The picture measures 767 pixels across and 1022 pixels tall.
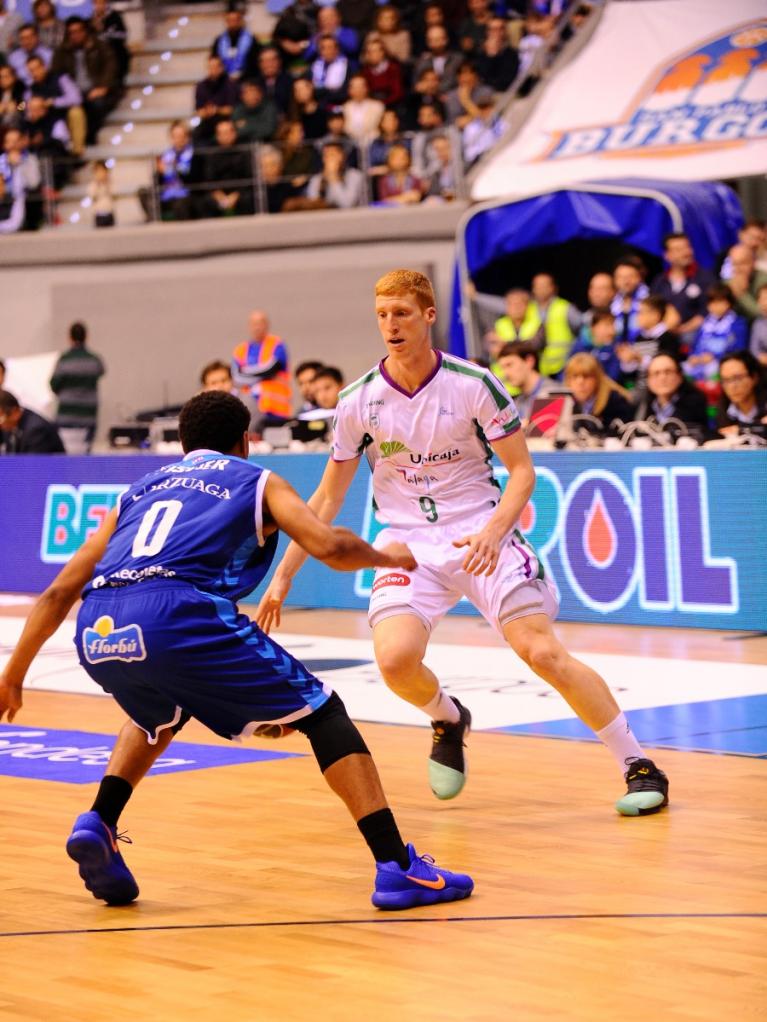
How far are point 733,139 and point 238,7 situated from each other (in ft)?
30.5

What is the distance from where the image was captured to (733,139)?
54.7 feet

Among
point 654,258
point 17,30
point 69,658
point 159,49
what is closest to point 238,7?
point 159,49

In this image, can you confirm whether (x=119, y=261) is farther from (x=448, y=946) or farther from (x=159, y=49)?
(x=448, y=946)

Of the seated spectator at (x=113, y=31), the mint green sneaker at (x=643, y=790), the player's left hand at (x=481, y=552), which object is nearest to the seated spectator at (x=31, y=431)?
the seated spectator at (x=113, y=31)

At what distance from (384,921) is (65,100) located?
1998 cm

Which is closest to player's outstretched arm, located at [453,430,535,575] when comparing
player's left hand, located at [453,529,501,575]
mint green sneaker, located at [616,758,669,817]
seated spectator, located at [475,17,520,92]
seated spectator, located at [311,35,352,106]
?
player's left hand, located at [453,529,501,575]

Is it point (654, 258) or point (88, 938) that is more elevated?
point (654, 258)

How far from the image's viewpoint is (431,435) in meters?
7.12

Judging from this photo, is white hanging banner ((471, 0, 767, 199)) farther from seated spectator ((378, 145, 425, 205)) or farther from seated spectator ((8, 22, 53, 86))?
seated spectator ((8, 22, 53, 86))

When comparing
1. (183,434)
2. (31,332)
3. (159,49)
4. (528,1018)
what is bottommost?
(528,1018)

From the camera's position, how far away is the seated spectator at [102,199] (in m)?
22.6

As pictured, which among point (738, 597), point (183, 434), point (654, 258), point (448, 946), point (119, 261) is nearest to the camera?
point (448, 946)

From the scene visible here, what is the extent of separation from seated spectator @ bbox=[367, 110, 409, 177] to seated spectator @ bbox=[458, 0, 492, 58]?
3.53 ft

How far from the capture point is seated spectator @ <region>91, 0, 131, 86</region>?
80.7ft
